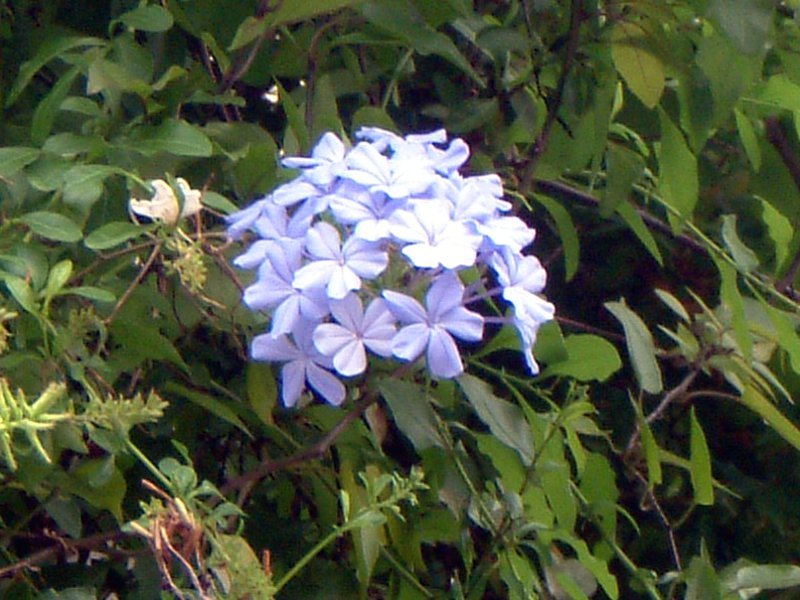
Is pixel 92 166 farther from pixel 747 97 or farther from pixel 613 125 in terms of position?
pixel 747 97

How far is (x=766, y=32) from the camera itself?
3.11ft

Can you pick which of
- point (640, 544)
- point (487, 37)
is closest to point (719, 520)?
point (640, 544)

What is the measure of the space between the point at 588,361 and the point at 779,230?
31cm

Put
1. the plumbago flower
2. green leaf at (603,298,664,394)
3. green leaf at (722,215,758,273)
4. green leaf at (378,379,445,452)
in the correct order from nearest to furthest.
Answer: the plumbago flower
green leaf at (378,379,445,452)
green leaf at (603,298,664,394)
green leaf at (722,215,758,273)

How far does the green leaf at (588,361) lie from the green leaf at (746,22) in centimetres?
24

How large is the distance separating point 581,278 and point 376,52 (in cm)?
39

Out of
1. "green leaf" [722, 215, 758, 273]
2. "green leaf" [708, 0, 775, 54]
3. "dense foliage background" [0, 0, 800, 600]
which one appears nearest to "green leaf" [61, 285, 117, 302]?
"dense foliage background" [0, 0, 800, 600]

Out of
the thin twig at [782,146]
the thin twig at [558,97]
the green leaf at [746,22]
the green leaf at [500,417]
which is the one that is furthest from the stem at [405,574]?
the thin twig at [782,146]

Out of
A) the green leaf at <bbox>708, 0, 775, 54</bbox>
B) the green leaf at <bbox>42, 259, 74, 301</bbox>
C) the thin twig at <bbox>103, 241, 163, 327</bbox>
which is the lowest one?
the thin twig at <bbox>103, 241, 163, 327</bbox>

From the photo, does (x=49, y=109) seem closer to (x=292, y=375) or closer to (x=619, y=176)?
(x=292, y=375)

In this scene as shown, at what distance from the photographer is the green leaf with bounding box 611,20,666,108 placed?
1.04m

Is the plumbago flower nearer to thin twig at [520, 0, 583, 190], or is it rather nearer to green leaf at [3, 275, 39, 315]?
green leaf at [3, 275, 39, 315]

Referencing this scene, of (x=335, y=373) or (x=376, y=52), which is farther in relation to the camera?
(x=376, y=52)

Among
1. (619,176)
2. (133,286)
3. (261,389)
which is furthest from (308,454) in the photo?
(619,176)
